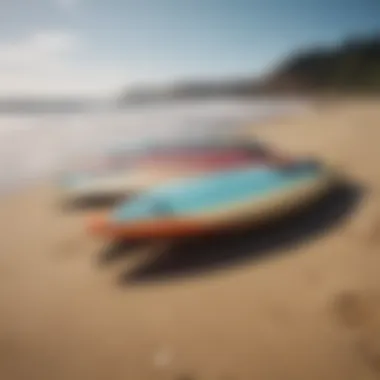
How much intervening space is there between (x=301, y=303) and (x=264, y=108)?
0.53 m

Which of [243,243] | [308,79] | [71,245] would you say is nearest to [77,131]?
[71,245]

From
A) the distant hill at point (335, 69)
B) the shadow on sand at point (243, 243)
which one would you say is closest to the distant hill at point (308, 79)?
the distant hill at point (335, 69)

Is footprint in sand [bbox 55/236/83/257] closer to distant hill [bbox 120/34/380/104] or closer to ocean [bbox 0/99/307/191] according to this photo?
ocean [bbox 0/99/307/191]

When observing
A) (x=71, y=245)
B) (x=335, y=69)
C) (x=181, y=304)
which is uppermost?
(x=335, y=69)

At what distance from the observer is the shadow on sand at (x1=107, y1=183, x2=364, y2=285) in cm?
117

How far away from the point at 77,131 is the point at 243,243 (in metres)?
0.49

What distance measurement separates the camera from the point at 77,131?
128 cm

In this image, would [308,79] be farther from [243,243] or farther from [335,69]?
[243,243]

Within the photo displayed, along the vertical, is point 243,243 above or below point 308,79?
below

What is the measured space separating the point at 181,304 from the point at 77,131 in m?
0.49

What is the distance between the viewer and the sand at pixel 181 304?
1110 mm

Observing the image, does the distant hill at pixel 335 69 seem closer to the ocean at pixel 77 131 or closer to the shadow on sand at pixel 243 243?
the ocean at pixel 77 131

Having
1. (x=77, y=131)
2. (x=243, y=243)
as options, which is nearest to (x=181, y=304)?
(x=243, y=243)

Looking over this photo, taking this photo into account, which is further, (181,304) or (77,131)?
(77,131)
